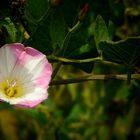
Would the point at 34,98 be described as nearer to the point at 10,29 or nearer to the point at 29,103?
the point at 29,103

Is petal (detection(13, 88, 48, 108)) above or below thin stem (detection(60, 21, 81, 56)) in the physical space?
below

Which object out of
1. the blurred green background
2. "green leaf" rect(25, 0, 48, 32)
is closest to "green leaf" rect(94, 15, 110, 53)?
the blurred green background

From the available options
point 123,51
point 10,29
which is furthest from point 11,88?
point 123,51

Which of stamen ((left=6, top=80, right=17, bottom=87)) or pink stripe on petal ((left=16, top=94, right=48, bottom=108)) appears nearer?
pink stripe on petal ((left=16, top=94, right=48, bottom=108))

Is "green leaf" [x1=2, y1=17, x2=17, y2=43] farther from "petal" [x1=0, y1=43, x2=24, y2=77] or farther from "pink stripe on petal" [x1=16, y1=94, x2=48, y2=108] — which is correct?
"pink stripe on petal" [x1=16, y1=94, x2=48, y2=108]

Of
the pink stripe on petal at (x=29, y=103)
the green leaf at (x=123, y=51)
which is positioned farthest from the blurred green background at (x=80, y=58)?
the pink stripe on petal at (x=29, y=103)

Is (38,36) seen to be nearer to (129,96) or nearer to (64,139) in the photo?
(129,96)

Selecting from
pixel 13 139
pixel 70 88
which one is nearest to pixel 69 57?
pixel 70 88
